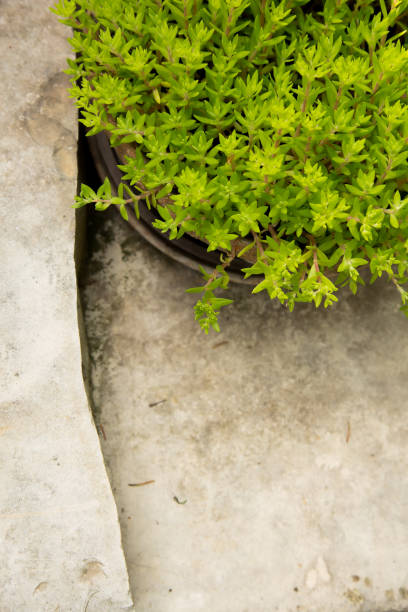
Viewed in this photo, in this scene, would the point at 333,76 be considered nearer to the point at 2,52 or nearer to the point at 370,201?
the point at 370,201

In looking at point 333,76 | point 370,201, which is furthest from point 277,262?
point 333,76

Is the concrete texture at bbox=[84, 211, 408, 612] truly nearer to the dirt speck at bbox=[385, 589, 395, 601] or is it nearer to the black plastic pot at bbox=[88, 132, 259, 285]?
the dirt speck at bbox=[385, 589, 395, 601]

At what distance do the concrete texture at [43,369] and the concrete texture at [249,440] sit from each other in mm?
241

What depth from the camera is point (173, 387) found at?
1976mm

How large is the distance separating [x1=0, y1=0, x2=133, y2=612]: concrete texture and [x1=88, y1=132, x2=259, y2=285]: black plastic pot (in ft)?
0.38

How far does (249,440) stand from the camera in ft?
6.46

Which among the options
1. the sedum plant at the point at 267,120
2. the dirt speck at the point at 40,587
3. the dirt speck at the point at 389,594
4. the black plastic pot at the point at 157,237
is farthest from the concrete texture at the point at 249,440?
the sedum plant at the point at 267,120

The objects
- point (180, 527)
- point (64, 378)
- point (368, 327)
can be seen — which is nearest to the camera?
point (64, 378)

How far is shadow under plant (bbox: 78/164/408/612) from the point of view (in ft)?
6.12

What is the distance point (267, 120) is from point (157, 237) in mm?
698

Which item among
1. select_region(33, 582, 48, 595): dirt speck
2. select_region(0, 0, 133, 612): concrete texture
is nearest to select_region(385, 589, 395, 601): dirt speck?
select_region(0, 0, 133, 612): concrete texture

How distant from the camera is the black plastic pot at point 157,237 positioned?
1775 millimetres

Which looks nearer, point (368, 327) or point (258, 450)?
point (258, 450)

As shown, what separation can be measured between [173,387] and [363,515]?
86 centimetres
